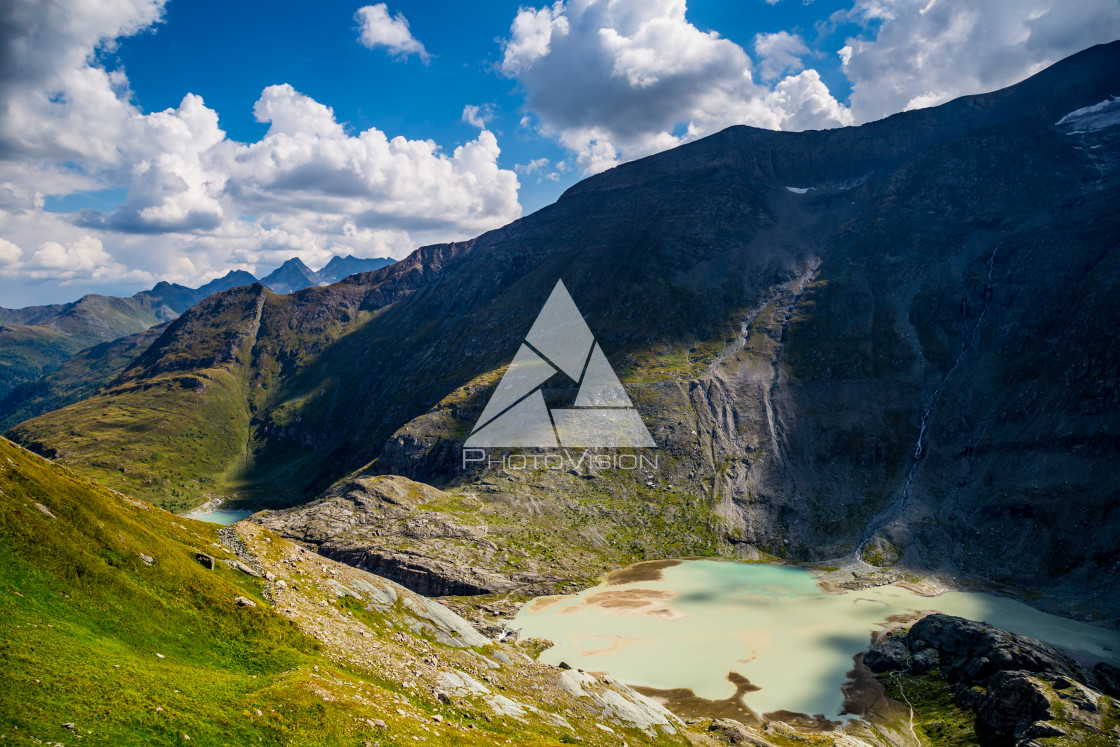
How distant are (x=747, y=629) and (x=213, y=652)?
87.1 meters

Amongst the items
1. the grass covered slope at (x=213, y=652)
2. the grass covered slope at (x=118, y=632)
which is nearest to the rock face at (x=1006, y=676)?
the grass covered slope at (x=213, y=652)

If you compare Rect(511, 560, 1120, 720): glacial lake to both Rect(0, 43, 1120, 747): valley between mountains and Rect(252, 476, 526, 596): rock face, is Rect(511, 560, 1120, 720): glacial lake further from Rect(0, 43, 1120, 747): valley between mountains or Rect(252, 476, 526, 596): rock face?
Rect(252, 476, 526, 596): rock face

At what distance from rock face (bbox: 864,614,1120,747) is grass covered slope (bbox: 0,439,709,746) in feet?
134

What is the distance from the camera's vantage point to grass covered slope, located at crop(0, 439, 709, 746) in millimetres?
24812

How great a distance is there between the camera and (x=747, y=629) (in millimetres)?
96750

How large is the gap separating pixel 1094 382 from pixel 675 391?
335ft

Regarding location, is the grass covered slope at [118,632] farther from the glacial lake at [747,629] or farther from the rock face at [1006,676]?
the rock face at [1006,676]

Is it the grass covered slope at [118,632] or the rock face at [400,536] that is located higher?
the grass covered slope at [118,632]

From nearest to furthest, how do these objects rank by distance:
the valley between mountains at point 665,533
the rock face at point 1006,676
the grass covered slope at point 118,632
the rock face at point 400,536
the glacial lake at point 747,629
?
1. the grass covered slope at point 118,632
2. the valley between mountains at point 665,533
3. the rock face at point 1006,676
4. the glacial lake at point 747,629
5. the rock face at point 400,536

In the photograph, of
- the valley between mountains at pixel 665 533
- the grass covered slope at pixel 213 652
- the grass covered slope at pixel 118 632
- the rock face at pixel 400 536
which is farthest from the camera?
the rock face at pixel 400 536

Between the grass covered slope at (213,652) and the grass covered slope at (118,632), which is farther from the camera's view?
the grass covered slope at (213,652)

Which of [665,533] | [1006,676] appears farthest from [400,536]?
[1006,676]

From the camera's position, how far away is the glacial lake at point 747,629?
80.8 metres

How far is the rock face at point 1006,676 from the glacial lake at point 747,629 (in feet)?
29.0
